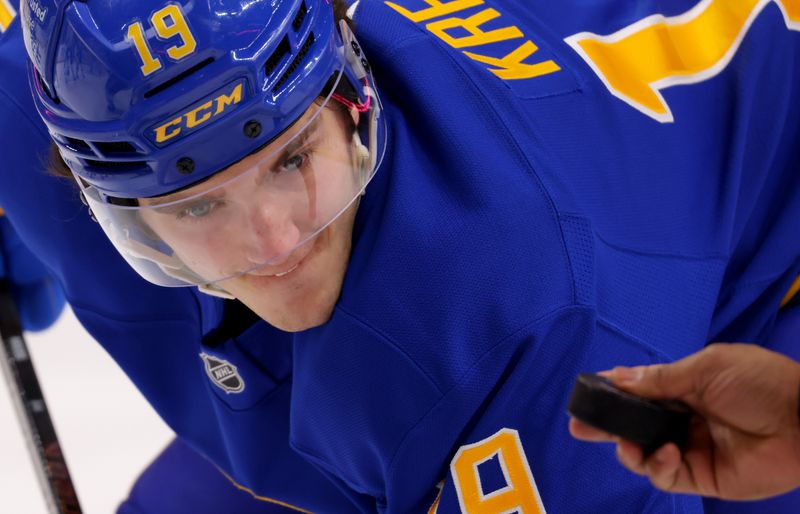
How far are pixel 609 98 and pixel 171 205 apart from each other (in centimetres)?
52

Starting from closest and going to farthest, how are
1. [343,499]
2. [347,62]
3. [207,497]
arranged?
[347,62] → [343,499] → [207,497]

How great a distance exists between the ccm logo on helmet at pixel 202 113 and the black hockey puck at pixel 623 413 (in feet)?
1.33

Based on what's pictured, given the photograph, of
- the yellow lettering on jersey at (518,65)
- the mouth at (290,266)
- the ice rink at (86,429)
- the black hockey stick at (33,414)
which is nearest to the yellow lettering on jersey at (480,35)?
the yellow lettering on jersey at (518,65)

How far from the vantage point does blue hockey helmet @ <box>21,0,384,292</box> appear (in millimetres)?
1054

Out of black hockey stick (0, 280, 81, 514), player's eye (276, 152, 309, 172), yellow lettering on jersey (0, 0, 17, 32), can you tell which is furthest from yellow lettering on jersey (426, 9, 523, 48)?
black hockey stick (0, 280, 81, 514)

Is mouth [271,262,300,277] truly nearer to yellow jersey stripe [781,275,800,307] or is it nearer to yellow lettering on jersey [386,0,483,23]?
yellow lettering on jersey [386,0,483,23]

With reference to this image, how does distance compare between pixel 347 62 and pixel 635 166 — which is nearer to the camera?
pixel 347 62

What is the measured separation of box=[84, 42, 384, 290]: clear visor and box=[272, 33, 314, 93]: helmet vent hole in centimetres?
5

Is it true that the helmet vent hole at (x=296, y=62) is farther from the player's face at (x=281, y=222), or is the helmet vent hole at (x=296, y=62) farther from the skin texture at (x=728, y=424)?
the skin texture at (x=728, y=424)

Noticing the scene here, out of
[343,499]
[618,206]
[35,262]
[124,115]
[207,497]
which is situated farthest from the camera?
[35,262]

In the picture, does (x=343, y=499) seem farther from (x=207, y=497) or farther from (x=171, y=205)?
(x=171, y=205)

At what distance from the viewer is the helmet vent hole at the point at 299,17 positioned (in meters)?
1.12

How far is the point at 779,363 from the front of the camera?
0.87 meters

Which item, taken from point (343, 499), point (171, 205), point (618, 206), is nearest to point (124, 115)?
point (171, 205)
